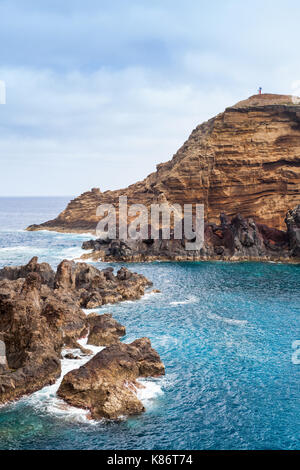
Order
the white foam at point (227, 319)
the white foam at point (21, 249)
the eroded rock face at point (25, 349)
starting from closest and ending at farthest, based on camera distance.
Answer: the eroded rock face at point (25, 349) → the white foam at point (227, 319) → the white foam at point (21, 249)

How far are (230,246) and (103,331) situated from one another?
5476 centimetres

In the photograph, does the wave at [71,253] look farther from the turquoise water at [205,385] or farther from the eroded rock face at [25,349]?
the eroded rock face at [25,349]

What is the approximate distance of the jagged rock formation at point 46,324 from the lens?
28.7 m

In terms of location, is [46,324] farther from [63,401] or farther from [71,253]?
[71,253]

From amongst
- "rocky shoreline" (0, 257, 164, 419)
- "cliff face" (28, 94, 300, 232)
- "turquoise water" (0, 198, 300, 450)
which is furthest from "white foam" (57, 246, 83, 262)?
"rocky shoreline" (0, 257, 164, 419)

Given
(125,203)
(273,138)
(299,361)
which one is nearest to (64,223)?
(125,203)

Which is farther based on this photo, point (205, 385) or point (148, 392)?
point (205, 385)

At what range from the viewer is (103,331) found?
38.5 m

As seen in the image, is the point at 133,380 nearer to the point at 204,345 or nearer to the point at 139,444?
the point at 139,444

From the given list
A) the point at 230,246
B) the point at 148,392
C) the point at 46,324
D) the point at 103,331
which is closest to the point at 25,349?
the point at 46,324

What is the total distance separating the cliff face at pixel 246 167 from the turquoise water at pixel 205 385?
164 feet

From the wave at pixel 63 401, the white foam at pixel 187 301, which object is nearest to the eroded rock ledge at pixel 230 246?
the white foam at pixel 187 301

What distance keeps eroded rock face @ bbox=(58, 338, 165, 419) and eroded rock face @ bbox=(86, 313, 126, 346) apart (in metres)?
6.74

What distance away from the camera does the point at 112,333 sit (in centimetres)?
3925
